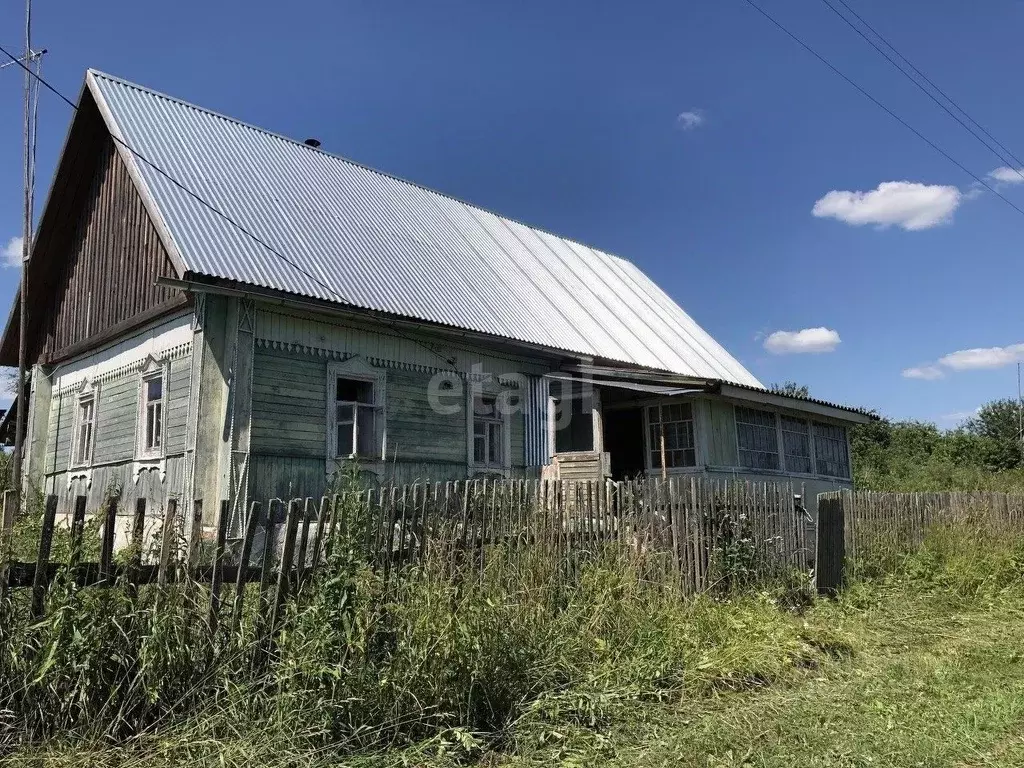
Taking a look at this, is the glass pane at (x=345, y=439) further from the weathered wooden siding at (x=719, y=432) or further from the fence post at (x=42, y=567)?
the fence post at (x=42, y=567)

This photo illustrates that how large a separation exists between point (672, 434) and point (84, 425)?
36.3 ft

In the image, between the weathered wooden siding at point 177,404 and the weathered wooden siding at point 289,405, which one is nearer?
the weathered wooden siding at point 289,405

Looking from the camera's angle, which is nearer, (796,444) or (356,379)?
(356,379)

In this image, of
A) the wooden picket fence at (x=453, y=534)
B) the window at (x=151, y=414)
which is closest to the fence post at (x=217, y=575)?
the wooden picket fence at (x=453, y=534)

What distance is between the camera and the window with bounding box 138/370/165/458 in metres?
11.6

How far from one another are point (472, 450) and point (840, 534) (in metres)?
6.10

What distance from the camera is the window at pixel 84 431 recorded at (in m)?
13.6

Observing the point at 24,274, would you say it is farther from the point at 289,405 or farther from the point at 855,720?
the point at 855,720

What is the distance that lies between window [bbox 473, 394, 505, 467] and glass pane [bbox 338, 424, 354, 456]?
8.01 feet

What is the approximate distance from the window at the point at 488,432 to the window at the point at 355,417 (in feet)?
6.78

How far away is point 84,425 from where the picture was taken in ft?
45.7

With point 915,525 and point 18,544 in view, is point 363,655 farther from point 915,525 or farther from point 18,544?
point 915,525

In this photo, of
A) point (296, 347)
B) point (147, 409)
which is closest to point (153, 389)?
point (147, 409)

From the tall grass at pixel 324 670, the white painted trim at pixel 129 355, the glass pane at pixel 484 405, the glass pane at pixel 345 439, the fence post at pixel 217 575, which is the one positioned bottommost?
the tall grass at pixel 324 670
